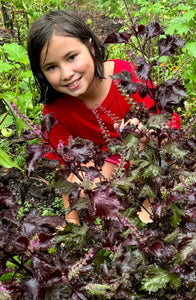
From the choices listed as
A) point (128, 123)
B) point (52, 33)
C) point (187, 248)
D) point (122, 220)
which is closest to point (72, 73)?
point (52, 33)

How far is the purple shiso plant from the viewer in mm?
963

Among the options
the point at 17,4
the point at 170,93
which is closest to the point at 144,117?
the point at 170,93

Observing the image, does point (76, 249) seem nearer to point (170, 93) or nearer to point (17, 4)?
point (170, 93)

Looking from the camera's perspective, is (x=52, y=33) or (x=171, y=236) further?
(x=52, y=33)

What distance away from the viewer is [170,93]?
109 cm

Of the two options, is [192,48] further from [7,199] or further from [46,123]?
[7,199]

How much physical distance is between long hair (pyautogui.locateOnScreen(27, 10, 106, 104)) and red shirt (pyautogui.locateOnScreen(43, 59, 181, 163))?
0.11 m

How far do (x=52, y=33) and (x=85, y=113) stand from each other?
0.59m

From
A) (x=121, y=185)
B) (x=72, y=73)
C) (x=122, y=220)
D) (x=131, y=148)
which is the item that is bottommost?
(x=122, y=220)

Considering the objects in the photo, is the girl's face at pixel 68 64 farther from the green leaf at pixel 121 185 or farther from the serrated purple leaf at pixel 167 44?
the green leaf at pixel 121 185

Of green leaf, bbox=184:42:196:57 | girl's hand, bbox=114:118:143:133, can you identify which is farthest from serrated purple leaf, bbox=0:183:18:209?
green leaf, bbox=184:42:196:57

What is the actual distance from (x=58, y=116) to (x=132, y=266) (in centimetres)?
135

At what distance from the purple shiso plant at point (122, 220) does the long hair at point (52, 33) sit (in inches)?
29.0

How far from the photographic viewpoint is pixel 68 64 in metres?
1.78
